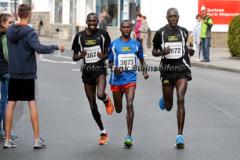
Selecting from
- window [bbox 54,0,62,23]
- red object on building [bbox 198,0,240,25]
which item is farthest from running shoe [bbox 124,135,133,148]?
window [bbox 54,0,62,23]

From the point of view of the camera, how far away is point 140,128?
11250mm

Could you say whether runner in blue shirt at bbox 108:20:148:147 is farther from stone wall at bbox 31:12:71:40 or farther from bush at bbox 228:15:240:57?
stone wall at bbox 31:12:71:40

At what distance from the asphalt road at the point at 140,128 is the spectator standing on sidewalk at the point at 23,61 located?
54 cm

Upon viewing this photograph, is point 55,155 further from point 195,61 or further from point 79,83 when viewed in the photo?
point 195,61

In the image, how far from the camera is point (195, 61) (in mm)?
28078

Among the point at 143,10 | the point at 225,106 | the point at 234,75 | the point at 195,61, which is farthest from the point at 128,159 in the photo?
the point at 143,10

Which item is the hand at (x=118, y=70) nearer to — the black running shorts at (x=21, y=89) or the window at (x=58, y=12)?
the black running shorts at (x=21, y=89)

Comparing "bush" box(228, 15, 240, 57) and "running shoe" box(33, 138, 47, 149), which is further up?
"bush" box(228, 15, 240, 57)

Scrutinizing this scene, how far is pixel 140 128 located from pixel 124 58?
71.1 inches

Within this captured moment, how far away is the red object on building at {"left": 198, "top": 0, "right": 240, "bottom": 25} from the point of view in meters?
38.2

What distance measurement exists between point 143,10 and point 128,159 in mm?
31463

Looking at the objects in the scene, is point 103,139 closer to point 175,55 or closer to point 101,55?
point 101,55

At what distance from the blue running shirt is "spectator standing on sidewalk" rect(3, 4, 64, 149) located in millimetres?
875

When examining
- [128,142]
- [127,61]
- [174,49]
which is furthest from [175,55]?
[128,142]
